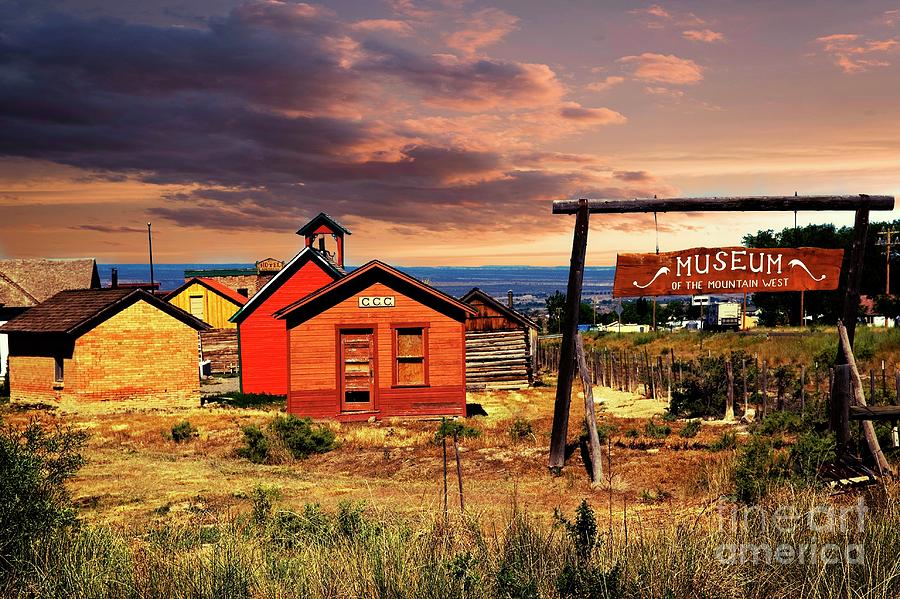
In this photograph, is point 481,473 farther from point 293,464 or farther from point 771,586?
point 771,586

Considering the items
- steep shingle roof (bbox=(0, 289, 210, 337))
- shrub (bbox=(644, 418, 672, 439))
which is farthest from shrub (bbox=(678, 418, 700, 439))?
steep shingle roof (bbox=(0, 289, 210, 337))

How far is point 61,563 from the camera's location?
7105mm

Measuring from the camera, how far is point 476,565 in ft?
20.7

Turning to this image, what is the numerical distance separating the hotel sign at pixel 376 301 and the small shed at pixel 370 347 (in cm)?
3

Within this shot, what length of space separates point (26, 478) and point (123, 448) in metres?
11.1

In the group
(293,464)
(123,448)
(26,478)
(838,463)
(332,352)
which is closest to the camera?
(26,478)

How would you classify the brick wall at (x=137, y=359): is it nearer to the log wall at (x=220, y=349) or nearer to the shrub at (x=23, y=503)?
the log wall at (x=220, y=349)

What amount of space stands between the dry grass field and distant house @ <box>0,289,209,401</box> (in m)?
3.39

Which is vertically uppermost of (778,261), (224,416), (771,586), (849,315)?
(778,261)

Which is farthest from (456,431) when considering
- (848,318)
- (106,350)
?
(106,350)

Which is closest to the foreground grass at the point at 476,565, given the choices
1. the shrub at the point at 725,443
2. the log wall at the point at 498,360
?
the shrub at the point at 725,443

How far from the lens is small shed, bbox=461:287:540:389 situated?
35750 mm

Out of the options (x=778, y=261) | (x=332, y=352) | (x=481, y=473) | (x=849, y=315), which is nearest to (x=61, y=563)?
(x=481, y=473)

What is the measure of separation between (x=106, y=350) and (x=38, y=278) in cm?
2297
